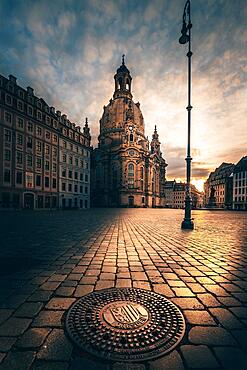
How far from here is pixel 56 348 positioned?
1882 millimetres

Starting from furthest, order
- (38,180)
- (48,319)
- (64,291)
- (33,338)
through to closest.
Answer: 1. (38,180)
2. (64,291)
3. (48,319)
4. (33,338)

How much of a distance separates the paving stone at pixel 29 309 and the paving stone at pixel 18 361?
2.20 ft

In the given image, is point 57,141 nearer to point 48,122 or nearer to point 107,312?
point 48,122

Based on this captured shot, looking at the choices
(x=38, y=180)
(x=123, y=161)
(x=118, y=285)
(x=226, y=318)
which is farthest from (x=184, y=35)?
(x=123, y=161)

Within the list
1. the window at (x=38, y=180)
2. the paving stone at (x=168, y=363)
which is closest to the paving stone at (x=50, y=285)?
the paving stone at (x=168, y=363)

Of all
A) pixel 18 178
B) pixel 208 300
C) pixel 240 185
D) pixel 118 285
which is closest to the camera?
pixel 208 300

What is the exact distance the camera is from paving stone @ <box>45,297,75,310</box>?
2.62 metres

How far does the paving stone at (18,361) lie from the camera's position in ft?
5.40

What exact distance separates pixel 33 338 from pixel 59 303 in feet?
2.37

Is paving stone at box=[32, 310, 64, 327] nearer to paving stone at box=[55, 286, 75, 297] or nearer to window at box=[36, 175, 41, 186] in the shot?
paving stone at box=[55, 286, 75, 297]

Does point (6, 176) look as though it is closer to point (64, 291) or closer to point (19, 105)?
point (19, 105)

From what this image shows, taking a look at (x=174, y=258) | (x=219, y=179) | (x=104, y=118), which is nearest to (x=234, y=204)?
(x=219, y=179)

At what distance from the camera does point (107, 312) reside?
2428 millimetres

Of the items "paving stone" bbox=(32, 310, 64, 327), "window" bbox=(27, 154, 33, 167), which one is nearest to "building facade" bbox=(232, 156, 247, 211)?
"window" bbox=(27, 154, 33, 167)
